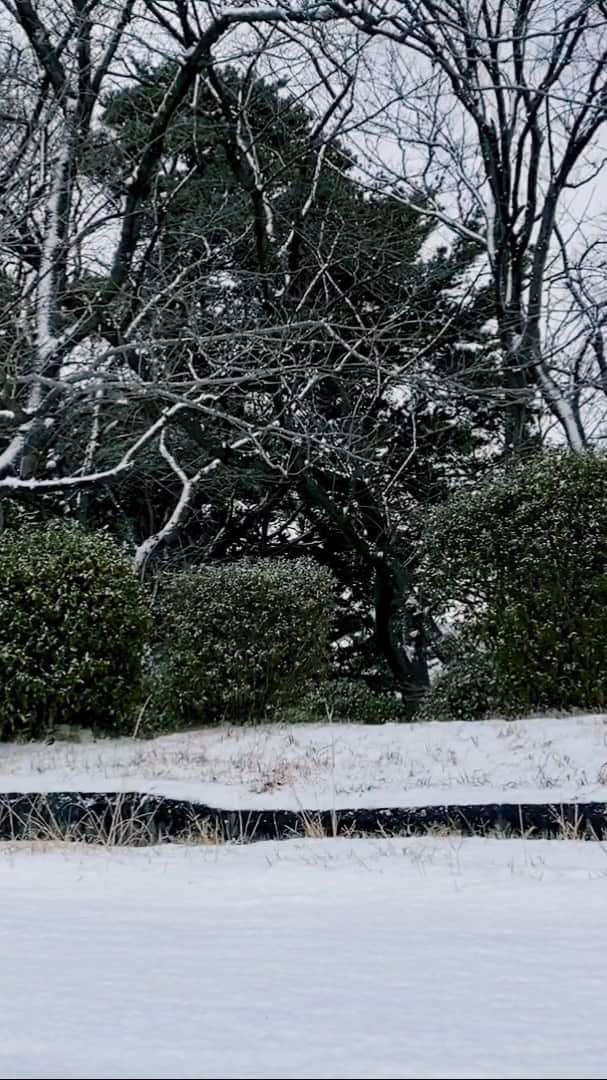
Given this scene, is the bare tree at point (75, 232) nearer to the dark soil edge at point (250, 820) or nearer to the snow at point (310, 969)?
the dark soil edge at point (250, 820)

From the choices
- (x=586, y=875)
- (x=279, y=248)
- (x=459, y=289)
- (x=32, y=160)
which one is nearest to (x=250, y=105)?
(x=279, y=248)

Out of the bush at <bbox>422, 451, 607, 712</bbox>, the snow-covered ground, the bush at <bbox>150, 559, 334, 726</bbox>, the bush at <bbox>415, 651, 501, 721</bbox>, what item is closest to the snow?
the snow-covered ground

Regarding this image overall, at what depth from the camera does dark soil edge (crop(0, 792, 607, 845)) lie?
552 cm

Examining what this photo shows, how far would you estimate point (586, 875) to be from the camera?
413cm

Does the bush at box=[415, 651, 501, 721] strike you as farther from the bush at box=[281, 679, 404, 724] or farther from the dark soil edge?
the dark soil edge

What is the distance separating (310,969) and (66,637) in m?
7.19

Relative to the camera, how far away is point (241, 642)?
32.1 ft

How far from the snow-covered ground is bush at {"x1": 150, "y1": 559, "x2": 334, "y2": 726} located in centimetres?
60

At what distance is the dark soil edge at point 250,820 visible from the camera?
5.52 meters

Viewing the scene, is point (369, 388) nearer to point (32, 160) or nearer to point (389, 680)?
point (389, 680)

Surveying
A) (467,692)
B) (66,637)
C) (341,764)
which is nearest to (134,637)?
(66,637)

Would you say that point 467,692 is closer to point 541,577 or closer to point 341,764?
point 541,577

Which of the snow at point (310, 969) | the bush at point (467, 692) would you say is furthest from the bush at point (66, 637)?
the snow at point (310, 969)

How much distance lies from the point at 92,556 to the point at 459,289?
29.8ft
